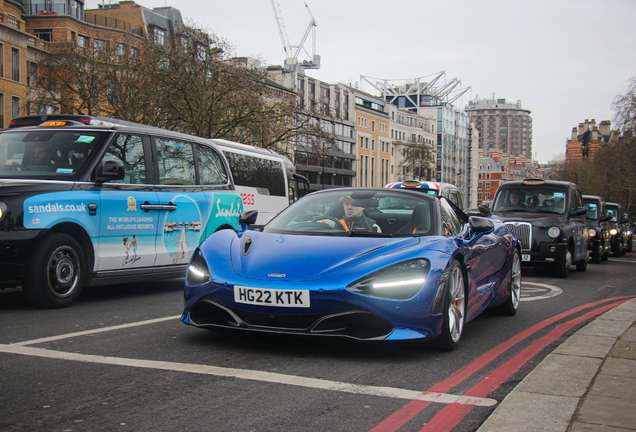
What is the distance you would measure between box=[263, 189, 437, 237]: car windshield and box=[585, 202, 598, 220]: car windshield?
50.6 feet

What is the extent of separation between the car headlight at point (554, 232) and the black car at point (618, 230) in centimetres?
1071

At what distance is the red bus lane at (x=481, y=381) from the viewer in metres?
3.57

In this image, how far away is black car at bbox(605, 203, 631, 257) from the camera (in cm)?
2325

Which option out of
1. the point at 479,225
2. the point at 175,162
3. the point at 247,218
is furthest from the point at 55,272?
the point at 479,225

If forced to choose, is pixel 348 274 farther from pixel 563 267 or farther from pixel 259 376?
pixel 563 267

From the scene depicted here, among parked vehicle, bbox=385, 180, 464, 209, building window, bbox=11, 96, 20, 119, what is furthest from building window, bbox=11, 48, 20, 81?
parked vehicle, bbox=385, 180, 464, 209

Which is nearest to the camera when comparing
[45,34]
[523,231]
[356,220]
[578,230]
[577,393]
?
[577,393]

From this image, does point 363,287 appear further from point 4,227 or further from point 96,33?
point 96,33

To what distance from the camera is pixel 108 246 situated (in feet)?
25.9

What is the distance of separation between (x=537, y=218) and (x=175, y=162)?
26.2ft

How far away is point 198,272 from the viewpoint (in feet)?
17.6

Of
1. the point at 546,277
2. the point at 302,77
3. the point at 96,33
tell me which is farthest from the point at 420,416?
the point at 302,77

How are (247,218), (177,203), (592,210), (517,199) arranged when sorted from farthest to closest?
(592,210) < (517,199) < (177,203) < (247,218)

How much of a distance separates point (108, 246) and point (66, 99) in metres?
34.5
